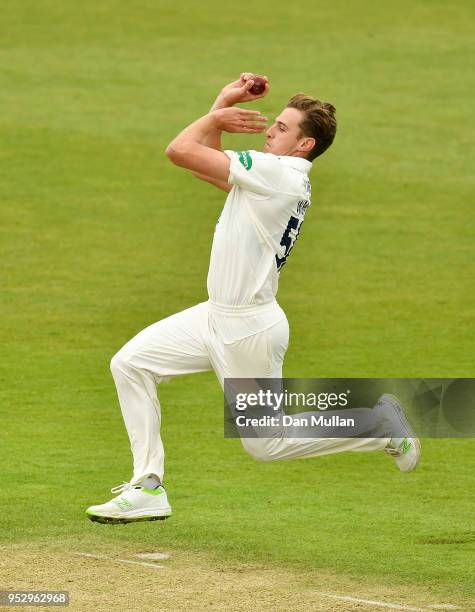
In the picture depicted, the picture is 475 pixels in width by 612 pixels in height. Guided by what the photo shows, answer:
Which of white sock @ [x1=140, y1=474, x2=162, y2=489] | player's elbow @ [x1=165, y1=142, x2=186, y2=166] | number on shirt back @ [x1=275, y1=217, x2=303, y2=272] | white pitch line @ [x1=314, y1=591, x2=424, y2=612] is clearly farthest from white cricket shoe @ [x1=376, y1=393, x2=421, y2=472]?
player's elbow @ [x1=165, y1=142, x2=186, y2=166]

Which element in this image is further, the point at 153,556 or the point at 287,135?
the point at 153,556

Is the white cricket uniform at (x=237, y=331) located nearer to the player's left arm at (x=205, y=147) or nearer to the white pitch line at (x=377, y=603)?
the player's left arm at (x=205, y=147)

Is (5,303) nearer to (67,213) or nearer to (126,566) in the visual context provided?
(67,213)

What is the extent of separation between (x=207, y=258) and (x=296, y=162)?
35.0ft

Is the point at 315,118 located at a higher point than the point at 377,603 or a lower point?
higher

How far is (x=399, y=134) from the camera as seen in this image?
2577cm

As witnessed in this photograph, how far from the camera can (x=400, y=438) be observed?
9.62 meters

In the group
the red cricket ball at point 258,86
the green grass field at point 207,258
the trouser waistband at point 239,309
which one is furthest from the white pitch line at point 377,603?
the red cricket ball at point 258,86

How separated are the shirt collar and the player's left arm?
50 centimetres

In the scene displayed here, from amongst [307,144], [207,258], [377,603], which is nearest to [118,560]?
[377,603]

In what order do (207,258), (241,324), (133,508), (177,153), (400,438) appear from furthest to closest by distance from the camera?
1. (207,258)
2. (400,438)
3. (241,324)
4. (133,508)
5. (177,153)

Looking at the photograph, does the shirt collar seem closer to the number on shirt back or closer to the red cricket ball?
the number on shirt back

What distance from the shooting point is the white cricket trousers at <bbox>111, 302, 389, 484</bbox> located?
A: 30.9ft

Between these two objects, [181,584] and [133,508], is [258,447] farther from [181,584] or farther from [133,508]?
[181,584]
